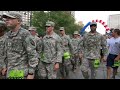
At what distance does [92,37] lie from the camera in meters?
7.86

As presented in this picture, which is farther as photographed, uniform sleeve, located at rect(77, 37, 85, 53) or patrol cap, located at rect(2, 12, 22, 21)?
uniform sleeve, located at rect(77, 37, 85, 53)

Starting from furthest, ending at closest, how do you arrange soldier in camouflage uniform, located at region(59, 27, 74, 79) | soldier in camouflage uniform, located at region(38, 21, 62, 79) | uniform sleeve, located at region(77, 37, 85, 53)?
soldier in camouflage uniform, located at region(59, 27, 74, 79)
uniform sleeve, located at region(77, 37, 85, 53)
soldier in camouflage uniform, located at region(38, 21, 62, 79)

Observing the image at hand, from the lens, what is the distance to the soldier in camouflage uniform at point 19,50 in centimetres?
479

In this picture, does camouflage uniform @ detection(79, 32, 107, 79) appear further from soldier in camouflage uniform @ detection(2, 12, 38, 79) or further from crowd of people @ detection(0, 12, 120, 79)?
soldier in camouflage uniform @ detection(2, 12, 38, 79)

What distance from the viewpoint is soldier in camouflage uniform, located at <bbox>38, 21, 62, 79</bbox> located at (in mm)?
7098

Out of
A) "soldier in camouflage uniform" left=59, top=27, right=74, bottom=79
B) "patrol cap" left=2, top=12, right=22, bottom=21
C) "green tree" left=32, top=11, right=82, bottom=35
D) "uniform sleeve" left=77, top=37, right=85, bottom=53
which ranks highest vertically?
"green tree" left=32, top=11, right=82, bottom=35

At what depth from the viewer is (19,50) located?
4.83 m

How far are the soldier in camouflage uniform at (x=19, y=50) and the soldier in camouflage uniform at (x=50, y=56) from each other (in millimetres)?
2235

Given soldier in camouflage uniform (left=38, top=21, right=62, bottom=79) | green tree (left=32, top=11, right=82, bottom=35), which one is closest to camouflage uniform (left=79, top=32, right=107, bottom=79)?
soldier in camouflage uniform (left=38, top=21, right=62, bottom=79)

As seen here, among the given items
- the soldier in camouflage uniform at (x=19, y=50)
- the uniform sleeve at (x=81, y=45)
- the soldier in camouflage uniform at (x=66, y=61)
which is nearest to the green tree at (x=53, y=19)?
the soldier in camouflage uniform at (x=66, y=61)
